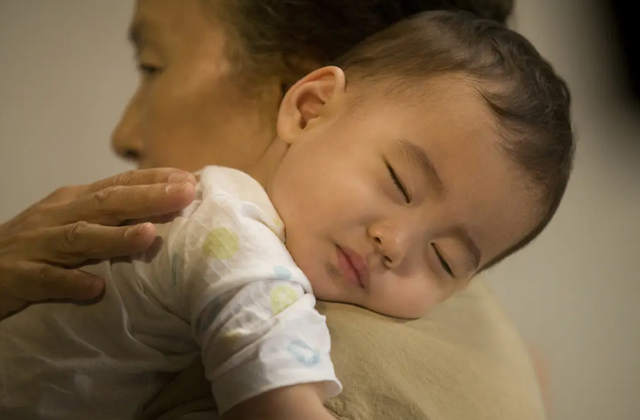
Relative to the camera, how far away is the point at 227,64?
2.91ft

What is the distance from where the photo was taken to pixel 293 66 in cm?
92

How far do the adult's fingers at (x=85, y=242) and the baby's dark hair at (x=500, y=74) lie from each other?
0.36 m

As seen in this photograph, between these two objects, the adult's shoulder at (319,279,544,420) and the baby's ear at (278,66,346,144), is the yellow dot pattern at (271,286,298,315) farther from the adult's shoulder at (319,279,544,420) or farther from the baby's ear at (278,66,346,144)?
the baby's ear at (278,66,346,144)

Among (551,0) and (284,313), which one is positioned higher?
(551,0)

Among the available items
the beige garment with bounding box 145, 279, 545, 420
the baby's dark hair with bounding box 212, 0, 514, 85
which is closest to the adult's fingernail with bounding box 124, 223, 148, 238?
the beige garment with bounding box 145, 279, 545, 420

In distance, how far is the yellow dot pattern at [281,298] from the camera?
513mm

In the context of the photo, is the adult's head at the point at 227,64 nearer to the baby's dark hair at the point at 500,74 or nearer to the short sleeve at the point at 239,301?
the baby's dark hair at the point at 500,74

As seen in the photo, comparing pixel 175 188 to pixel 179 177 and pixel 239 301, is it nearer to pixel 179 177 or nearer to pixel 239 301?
pixel 179 177

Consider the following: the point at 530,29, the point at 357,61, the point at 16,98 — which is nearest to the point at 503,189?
the point at 357,61

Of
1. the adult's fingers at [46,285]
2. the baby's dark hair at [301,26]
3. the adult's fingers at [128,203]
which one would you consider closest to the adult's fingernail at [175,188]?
the adult's fingers at [128,203]

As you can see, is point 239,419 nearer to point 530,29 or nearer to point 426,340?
point 426,340

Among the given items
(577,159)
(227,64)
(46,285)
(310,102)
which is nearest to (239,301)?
(46,285)

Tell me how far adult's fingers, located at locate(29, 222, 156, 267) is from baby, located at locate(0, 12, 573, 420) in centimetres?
2

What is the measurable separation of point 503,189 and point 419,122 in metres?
0.13
